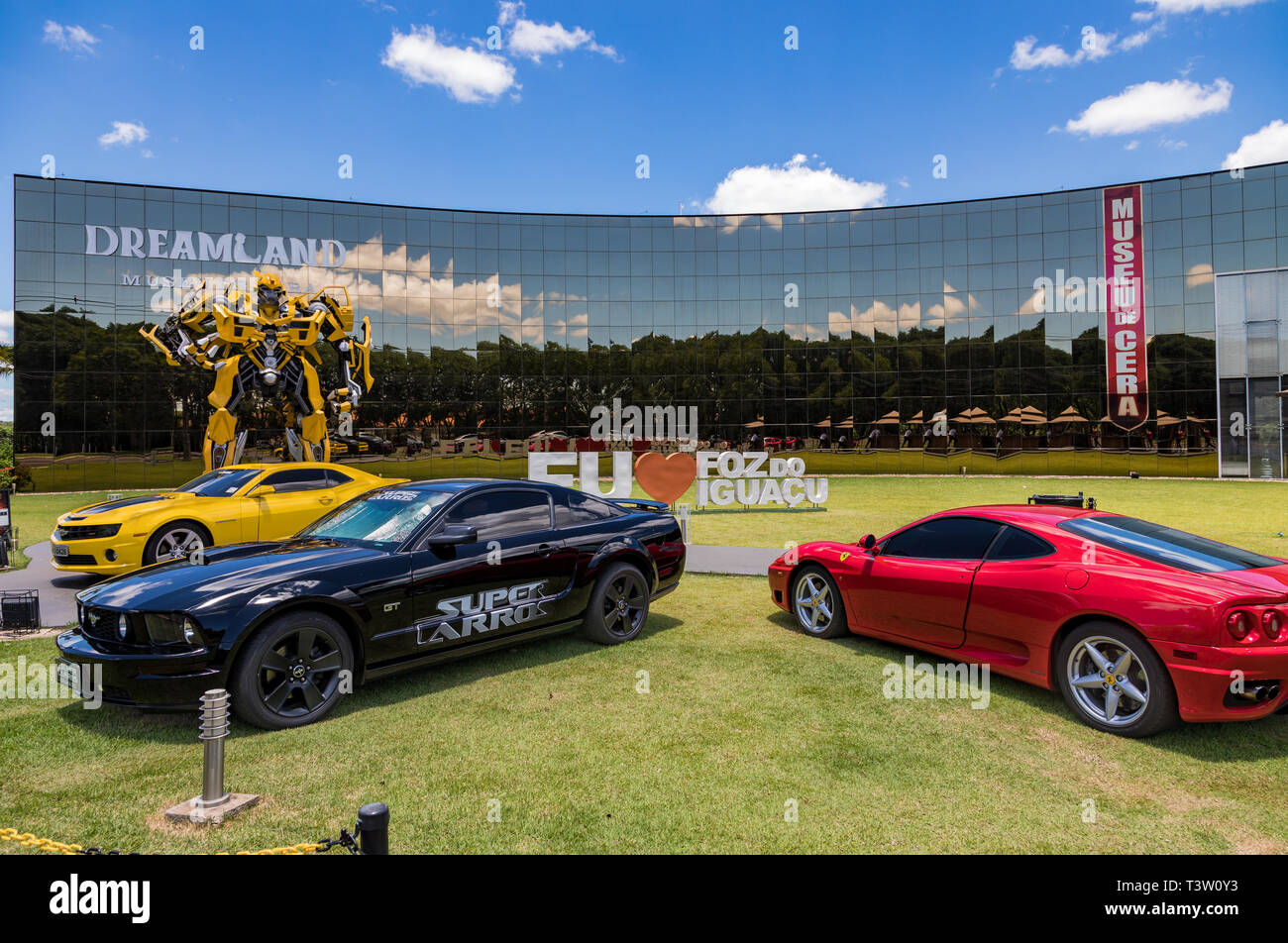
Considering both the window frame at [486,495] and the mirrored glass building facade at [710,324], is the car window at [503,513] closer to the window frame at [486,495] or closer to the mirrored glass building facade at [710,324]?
the window frame at [486,495]

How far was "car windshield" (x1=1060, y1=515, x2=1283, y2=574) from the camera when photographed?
4469 mm

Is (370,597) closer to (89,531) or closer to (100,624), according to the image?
(100,624)

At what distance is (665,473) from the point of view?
54.4ft

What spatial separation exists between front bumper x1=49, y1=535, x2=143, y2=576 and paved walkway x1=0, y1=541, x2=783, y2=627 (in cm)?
33

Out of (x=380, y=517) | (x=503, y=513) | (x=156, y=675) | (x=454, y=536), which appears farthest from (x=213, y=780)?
(x=503, y=513)

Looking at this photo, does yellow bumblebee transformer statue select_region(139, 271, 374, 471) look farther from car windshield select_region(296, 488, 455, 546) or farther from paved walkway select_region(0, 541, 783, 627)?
car windshield select_region(296, 488, 455, 546)

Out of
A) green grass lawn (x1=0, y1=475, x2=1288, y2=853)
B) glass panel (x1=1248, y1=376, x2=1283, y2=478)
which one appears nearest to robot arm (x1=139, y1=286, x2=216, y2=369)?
green grass lawn (x1=0, y1=475, x2=1288, y2=853)

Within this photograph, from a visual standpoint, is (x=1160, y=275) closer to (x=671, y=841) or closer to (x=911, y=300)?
(x=911, y=300)

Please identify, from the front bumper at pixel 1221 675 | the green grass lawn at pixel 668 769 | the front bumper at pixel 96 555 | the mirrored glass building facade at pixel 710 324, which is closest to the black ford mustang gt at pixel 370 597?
the green grass lawn at pixel 668 769

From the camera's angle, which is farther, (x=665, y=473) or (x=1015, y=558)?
(x=665, y=473)

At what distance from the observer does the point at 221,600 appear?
4.32m

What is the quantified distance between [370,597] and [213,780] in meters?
1.58

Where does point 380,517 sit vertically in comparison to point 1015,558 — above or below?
above

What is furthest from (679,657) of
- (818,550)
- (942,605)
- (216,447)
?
(216,447)
